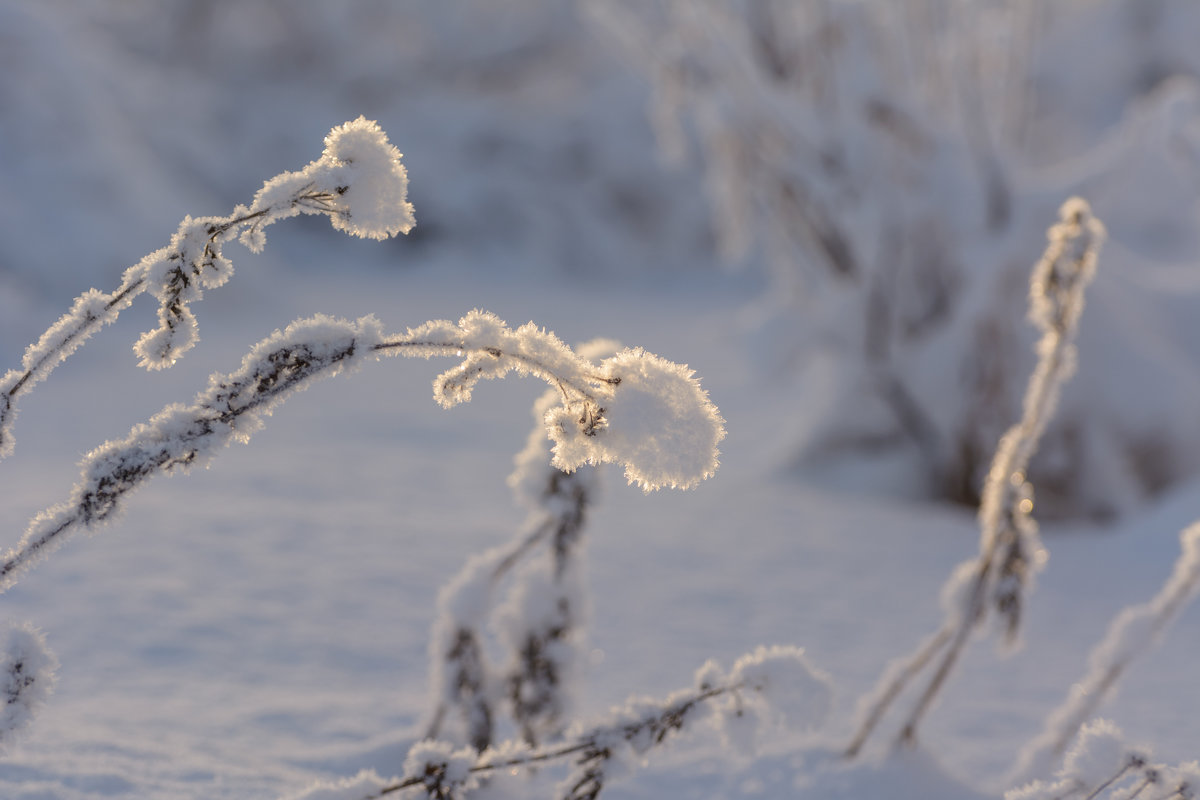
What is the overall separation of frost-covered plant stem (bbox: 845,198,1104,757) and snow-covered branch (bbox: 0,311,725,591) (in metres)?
0.65

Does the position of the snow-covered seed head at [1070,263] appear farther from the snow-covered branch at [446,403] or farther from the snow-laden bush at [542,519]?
the snow-covered branch at [446,403]

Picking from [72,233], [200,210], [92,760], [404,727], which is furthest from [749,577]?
[200,210]

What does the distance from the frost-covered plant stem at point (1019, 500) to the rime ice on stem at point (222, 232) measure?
841mm

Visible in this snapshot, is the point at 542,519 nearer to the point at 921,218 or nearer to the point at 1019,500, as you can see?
the point at 1019,500

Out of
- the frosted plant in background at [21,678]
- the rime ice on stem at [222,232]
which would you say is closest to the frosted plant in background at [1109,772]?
the rime ice on stem at [222,232]

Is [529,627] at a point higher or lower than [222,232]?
lower

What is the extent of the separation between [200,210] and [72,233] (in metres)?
1.67

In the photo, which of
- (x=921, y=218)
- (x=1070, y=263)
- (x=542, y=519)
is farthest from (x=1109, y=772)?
(x=921, y=218)

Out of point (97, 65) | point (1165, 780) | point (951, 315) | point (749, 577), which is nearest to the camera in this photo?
point (1165, 780)

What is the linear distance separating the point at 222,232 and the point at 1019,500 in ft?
3.30

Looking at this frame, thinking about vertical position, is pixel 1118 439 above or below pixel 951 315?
below

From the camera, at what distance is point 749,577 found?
216 centimetres

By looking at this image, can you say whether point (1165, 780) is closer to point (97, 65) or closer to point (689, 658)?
point (689, 658)

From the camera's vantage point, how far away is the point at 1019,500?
118 centimetres
